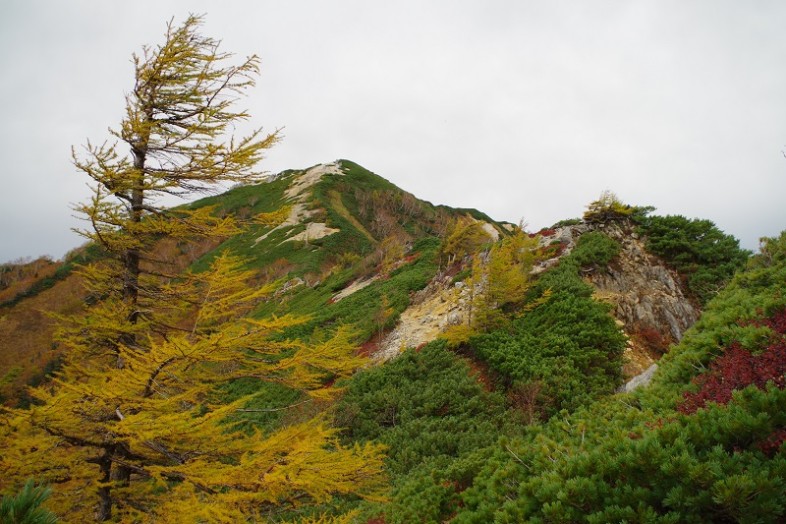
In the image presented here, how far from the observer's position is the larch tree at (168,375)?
158 inches

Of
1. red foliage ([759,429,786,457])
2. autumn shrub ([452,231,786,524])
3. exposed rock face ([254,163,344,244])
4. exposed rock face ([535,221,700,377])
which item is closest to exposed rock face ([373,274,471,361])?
exposed rock face ([535,221,700,377])

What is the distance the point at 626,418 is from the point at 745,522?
240 cm

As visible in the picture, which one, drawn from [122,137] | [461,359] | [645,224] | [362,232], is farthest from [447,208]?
[122,137]

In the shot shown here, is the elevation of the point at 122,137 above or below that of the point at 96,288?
above

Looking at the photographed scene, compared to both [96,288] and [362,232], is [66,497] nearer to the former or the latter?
Answer: [96,288]

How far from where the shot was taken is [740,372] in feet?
13.8

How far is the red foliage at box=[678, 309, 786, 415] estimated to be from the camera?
3.79 metres

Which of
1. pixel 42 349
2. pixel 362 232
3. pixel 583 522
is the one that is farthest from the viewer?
pixel 362 232

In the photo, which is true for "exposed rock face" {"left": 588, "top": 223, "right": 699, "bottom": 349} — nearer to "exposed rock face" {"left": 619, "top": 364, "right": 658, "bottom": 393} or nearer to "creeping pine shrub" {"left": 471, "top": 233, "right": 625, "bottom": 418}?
"creeping pine shrub" {"left": 471, "top": 233, "right": 625, "bottom": 418}

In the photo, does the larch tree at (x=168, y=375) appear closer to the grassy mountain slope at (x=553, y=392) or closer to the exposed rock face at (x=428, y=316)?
the grassy mountain slope at (x=553, y=392)

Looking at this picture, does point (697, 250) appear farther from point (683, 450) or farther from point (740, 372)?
point (683, 450)

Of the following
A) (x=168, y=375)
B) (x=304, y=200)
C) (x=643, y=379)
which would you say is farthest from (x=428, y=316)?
(x=304, y=200)

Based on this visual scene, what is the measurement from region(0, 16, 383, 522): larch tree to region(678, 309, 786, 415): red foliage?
3.88 meters

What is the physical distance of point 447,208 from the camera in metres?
71.1
